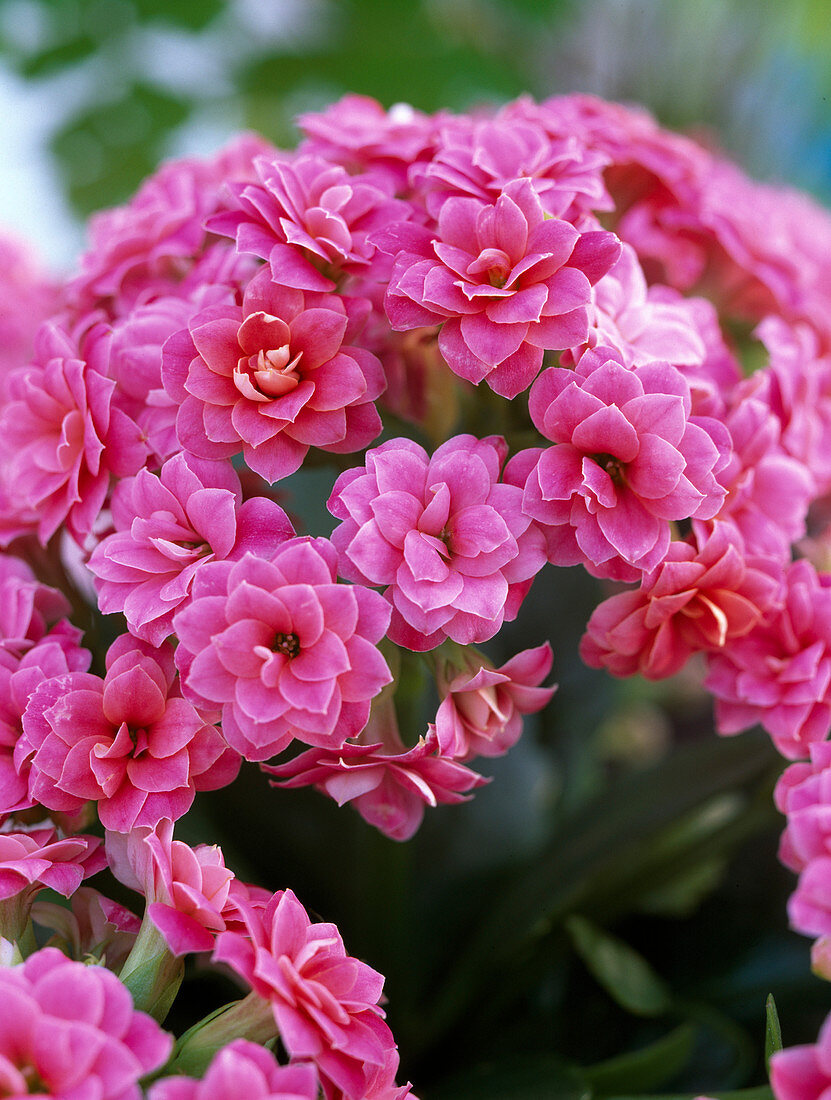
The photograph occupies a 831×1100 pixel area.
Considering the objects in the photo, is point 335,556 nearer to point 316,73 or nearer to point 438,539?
point 438,539

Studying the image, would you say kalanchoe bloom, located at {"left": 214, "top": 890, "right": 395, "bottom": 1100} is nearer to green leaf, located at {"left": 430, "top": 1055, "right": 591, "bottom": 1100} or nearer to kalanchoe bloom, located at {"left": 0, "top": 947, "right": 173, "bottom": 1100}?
kalanchoe bloom, located at {"left": 0, "top": 947, "right": 173, "bottom": 1100}

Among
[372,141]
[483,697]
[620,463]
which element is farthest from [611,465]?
[372,141]

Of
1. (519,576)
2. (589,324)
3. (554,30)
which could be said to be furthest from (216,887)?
(554,30)

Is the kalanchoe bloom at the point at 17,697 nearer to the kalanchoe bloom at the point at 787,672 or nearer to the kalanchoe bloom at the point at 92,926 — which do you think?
the kalanchoe bloom at the point at 92,926

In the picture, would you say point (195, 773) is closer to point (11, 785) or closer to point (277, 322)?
point (11, 785)

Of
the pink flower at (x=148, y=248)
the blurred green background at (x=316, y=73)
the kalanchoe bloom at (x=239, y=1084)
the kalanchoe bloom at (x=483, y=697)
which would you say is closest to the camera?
the kalanchoe bloom at (x=239, y=1084)

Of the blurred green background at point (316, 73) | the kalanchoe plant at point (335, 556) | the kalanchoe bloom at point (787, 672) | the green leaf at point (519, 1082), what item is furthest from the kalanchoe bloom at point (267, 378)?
the blurred green background at point (316, 73)

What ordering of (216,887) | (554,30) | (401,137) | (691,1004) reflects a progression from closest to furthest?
(216,887), (401,137), (691,1004), (554,30)
